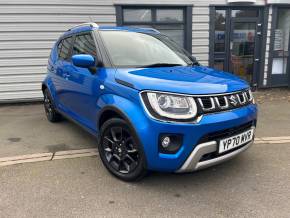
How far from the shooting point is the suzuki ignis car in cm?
288

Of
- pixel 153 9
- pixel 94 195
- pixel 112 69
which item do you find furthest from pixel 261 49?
pixel 94 195

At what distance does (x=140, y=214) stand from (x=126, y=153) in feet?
2.43

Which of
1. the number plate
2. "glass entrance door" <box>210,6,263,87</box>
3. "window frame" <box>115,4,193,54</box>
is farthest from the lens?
"glass entrance door" <box>210,6,263,87</box>

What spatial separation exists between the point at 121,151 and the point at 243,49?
21.6 feet

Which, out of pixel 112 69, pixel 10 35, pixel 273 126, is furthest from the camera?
pixel 10 35

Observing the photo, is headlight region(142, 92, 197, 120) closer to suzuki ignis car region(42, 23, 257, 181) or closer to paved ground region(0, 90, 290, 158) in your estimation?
suzuki ignis car region(42, 23, 257, 181)

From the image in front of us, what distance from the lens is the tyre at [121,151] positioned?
3172 mm

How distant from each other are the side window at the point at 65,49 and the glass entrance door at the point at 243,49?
17.2 feet

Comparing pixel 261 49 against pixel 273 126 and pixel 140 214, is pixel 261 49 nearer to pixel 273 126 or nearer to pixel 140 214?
pixel 273 126

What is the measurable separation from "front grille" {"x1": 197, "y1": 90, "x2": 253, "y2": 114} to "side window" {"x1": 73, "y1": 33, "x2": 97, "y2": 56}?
163 centimetres


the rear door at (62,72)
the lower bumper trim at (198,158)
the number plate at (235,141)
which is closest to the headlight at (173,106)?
the lower bumper trim at (198,158)

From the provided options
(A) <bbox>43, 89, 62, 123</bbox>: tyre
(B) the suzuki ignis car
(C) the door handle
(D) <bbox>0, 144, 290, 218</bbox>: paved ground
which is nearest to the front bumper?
(B) the suzuki ignis car

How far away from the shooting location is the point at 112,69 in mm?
3496

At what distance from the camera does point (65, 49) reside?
16.4ft
